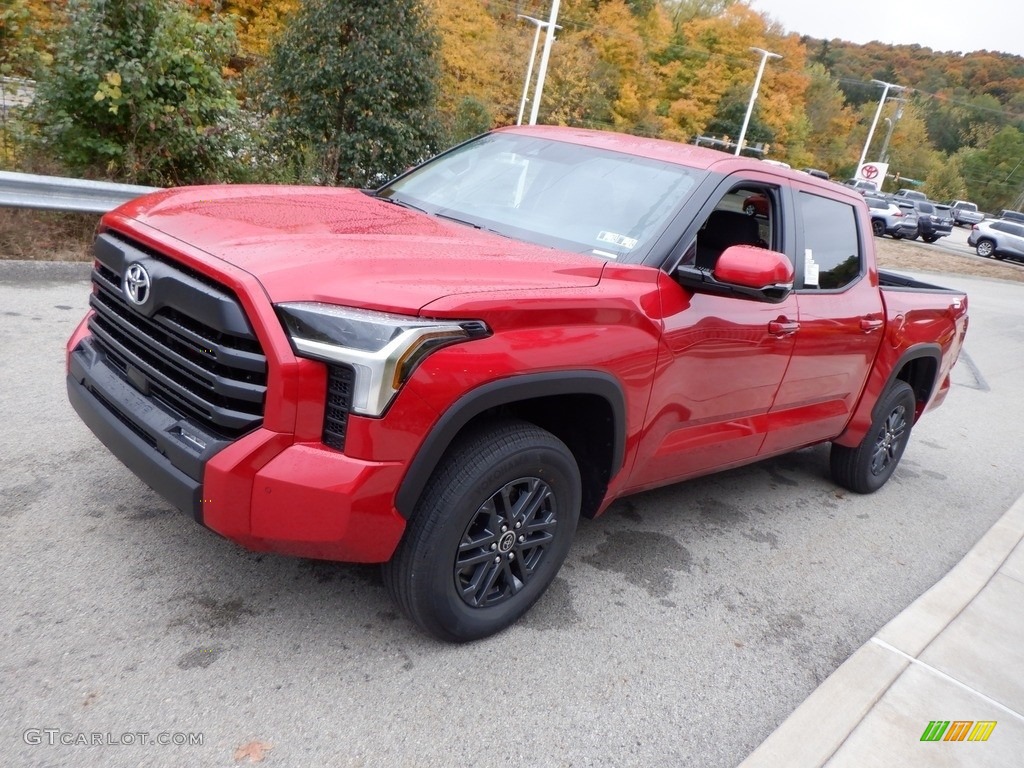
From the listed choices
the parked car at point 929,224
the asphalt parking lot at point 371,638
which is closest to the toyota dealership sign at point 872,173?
the parked car at point 929,224

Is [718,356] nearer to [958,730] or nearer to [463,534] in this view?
[463,534]

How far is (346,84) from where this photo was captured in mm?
9922

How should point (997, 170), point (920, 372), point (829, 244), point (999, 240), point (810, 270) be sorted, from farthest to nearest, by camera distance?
point (997, 170), point (999, 240), point (920, 372), point (829, 244), point (810, 270)

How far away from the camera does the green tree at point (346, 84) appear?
385 inches

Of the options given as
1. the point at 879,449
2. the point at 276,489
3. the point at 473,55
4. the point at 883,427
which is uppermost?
the point at 473,55

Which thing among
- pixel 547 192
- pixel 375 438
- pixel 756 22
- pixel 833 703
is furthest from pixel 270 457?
pixel 756 22

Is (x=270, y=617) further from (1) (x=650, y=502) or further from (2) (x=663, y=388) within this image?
(1) (x=650, y=502)

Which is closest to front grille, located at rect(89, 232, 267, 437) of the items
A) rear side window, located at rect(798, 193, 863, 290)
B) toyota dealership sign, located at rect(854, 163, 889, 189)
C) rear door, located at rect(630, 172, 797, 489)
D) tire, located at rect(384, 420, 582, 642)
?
tire, located at rect(384, 420, 582, 642)

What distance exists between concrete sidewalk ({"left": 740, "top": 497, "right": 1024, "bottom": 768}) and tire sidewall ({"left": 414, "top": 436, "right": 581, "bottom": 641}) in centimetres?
93

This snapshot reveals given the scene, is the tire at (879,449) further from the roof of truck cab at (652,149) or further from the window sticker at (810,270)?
the roof of truck cab at (652,149)

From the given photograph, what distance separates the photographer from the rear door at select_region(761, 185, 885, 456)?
4.06 metres

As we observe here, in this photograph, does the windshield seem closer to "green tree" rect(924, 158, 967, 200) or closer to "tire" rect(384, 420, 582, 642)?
"tire" rect(384, 420, 582, 642)

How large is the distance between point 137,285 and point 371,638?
1418 millimetres

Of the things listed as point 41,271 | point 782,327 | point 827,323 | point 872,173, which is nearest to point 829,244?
point 827,323
